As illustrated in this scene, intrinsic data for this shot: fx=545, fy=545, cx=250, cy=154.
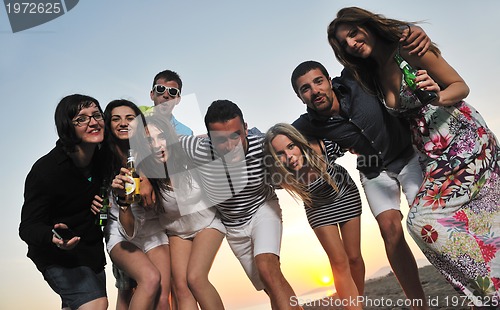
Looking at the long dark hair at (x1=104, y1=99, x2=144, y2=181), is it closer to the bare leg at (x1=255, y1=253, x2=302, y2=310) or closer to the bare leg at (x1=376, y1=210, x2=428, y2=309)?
the bare leg at (x1=255, y1=253, x2=302, y2=310)

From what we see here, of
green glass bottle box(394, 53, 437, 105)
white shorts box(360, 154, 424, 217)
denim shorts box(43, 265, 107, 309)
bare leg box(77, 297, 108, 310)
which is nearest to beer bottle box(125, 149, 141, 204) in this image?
denim shorts box(43, 265, 107, 309)

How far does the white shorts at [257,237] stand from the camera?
15.1 ft

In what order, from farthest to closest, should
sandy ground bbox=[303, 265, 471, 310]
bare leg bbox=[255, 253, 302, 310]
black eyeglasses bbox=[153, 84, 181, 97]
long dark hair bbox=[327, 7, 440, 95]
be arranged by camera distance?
sandy ground bbox=[303, 265, 471, 310] → black eyeglasses bbox=[153, 84, 181, 97] → bare leg bbox=[255, 253, 302, 310] → long dark hair bbox=[327, 7, 440, 95]

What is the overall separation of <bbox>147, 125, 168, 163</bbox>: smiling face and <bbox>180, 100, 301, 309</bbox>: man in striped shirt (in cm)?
18

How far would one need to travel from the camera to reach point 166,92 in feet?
18.9

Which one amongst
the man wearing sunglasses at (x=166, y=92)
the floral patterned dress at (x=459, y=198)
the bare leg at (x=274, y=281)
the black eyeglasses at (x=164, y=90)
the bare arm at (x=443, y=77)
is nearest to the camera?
the floral patterned dress at (x=459, y=198)

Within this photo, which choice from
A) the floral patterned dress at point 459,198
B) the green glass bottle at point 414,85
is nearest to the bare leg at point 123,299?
the floral patterned dress at point 459,198

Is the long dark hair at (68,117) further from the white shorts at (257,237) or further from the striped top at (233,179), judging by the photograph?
the white shorts at (257,237)

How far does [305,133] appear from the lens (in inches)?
191

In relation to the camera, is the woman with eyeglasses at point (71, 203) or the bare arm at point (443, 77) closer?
the bare arm at point (443, 77)

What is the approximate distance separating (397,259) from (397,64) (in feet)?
6.10

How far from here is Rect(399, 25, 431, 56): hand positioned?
3422 mm

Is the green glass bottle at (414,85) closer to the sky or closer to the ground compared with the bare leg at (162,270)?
closer to the sky

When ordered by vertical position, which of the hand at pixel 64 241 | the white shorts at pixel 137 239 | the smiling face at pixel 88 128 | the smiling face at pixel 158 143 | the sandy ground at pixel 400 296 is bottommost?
the sandy ground at pixel 400 296
